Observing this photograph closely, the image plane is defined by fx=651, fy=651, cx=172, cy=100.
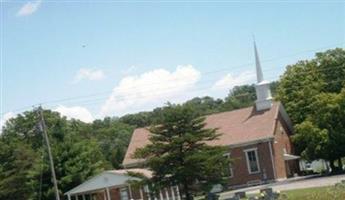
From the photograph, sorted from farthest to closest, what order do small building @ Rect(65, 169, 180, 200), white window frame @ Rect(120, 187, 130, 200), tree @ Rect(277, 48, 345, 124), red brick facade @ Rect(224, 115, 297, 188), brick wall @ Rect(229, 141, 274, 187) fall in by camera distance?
1. tree @ Rect(277, 48, 345, 124)
2. white window frame @ Rect(120, 187, 130, 200)
3. brick wall @ Rect(229, 141, 274, 187)
4. red brick facade @ Rect(224, 115, 297, 188)
5. small building @ Rect(65, 169, 180, 200)

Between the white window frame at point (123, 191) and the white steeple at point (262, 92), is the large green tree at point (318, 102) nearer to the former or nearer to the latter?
the white steeple at point (262, 92)

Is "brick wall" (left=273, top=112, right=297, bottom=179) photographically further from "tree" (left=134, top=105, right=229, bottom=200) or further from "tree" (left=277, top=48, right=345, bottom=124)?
"tree" (left=134, top=105, right=229, bottom=200)

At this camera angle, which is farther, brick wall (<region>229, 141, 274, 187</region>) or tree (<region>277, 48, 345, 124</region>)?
tree (<region>277, 48, 345, 124</region>)

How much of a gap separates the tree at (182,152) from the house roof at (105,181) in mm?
10741

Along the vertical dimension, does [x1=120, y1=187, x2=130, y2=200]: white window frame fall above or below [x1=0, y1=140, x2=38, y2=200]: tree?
below

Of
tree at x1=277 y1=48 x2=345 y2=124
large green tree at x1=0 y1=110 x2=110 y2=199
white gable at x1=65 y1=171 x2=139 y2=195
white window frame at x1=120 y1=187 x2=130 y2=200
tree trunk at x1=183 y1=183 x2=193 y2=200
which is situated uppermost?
tree at x1=277 y1=48 x2=345 y2=124

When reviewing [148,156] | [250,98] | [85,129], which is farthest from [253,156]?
[250,98]

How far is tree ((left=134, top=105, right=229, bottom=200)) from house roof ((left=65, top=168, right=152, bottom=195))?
10741 mm

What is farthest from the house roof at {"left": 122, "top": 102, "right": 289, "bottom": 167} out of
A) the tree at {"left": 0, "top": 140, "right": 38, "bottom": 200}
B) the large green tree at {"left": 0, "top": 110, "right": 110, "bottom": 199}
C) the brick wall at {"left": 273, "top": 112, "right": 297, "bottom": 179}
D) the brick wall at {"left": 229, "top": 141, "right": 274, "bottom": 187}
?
the tree at {"left": 0, "top": 140, "right": 38, "bottom": 200}

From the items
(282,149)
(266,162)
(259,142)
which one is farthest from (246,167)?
(282,149)

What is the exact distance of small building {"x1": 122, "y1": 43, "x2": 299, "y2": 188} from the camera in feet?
188

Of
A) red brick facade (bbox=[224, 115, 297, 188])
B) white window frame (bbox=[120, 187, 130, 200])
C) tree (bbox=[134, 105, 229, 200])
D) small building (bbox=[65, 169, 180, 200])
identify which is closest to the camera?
tree (bbox=[134, 105, 229, 200])

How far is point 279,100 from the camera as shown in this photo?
66938 millimetres

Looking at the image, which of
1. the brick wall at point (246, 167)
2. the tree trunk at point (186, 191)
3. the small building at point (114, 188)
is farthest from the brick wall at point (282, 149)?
the tree trunk at point (186, 191)
